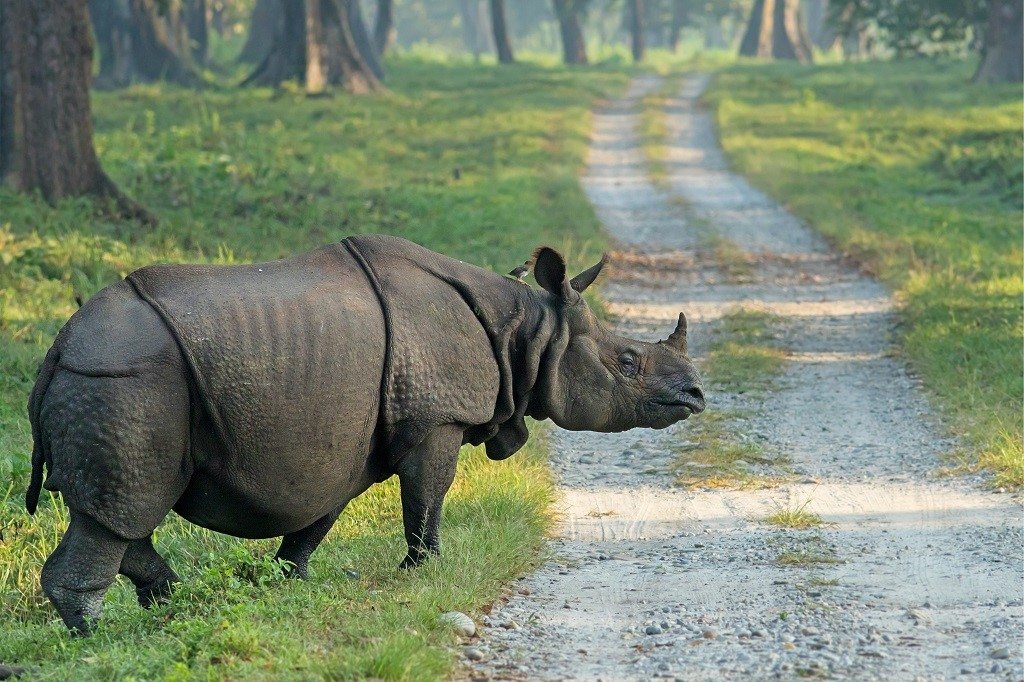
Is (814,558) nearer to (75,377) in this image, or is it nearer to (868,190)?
(75,377)

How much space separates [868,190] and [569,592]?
16302 mm

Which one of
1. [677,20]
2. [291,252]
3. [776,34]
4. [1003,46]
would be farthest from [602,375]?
[677,20]

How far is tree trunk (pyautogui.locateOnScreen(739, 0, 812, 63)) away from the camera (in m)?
56.7

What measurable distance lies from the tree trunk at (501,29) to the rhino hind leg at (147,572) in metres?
42.7

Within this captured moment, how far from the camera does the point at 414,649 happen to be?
518 cm

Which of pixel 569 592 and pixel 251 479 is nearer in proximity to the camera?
pixel 251 479

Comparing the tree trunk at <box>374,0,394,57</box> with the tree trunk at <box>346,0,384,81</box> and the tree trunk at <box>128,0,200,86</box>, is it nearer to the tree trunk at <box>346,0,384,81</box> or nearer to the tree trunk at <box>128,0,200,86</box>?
the tree trunk at <box>346,0,384,81</box>

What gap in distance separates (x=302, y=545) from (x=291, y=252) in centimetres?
948

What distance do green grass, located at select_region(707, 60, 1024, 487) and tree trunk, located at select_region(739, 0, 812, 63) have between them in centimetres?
1201

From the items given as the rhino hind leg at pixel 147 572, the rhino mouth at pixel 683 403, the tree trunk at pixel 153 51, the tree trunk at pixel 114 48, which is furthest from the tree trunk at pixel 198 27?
the rhino hind leg at pixel 147 572

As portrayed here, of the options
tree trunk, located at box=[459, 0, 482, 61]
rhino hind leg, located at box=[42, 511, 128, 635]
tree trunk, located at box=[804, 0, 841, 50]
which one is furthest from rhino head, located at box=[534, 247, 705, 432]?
tree trunk, located at box=[459, 0, 482, 61]

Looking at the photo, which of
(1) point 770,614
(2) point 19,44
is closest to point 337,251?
(1) point 770,614

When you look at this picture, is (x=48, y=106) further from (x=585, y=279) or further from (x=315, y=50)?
(x=315, y=50)

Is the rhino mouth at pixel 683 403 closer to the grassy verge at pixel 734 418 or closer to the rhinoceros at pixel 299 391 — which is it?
the rhinoceros at pixel 299 391
